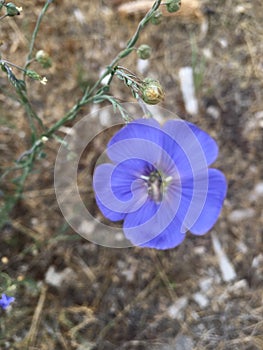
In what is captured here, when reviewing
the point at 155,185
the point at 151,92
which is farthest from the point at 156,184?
the point at 151,92

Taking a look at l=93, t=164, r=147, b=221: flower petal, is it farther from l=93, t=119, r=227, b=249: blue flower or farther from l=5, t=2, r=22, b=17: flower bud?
l=5, t=2, r=22, b=17: flower bud

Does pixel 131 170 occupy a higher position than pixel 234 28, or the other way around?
pixel 234 28

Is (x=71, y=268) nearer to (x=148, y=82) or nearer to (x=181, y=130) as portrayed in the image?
(x=181, y=130)

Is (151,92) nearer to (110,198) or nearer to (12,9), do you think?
(12,9)

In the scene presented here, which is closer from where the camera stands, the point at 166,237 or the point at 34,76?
the point at 34,76

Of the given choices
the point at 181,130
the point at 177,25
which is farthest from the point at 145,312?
the point at 177,25

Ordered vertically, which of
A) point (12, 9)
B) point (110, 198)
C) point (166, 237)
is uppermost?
point (12, 9)

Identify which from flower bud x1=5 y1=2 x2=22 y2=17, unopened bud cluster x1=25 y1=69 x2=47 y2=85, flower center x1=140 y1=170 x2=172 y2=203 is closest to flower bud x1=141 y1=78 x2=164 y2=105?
unopened bud cluster x1=25 y1=69 x2=47 y2=85

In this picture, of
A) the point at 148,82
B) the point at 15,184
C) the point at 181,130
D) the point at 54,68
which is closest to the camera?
the point at 148,82

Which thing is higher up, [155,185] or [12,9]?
[12,9]

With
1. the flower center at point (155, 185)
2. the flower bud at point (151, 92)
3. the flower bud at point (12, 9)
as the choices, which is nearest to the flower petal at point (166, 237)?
the flower center at point (155, 185)
